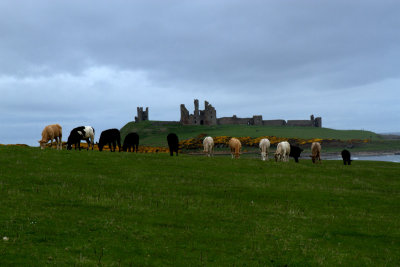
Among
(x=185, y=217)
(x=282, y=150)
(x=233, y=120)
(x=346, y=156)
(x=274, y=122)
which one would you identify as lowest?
(x=185, y=217)

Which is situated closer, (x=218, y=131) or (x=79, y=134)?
(x=79, y=134)

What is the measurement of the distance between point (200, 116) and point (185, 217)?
166611 millimetres

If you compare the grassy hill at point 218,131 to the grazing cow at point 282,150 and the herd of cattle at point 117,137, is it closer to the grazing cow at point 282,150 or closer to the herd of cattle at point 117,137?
the herd of cattle at point 117,137

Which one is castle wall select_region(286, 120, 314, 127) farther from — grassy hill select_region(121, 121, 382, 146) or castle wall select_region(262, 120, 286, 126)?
grassy hill select_region(121, 121, 382, 146)

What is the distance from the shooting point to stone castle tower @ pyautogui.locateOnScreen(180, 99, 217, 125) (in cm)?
17625

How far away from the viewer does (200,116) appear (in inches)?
7067

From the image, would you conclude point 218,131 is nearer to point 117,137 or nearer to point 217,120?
point 217,120

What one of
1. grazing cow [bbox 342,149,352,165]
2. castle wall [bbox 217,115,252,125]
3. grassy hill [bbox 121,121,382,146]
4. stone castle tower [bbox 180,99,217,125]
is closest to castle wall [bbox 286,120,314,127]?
grassy hill [bbox 121,121,382,146]

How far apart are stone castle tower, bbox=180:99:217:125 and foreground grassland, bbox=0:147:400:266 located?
15141 cm

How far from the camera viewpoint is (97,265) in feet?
27.2

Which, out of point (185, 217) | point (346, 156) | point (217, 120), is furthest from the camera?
point (217, 120)

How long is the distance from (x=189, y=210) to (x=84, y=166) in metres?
12.3

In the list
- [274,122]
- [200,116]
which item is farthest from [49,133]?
[274,122]

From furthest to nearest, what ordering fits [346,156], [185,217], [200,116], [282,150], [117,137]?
[200,116], [346,156], [117,137], [282,150], [185,217]
